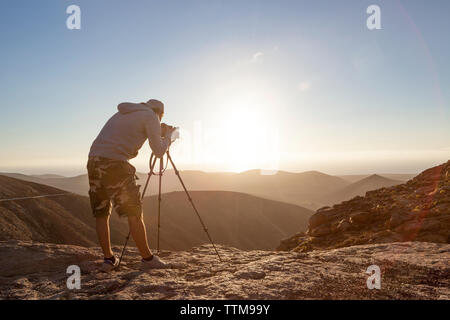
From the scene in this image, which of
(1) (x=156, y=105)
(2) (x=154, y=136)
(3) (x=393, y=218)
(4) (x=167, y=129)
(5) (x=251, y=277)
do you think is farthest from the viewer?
(3) (x=393, y=218)

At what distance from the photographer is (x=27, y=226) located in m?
21.9

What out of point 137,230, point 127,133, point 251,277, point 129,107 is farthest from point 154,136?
point 251,277

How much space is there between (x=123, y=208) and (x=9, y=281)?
1.81 m

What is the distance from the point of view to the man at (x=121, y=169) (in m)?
3.96

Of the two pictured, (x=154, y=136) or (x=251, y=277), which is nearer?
(x=251, y=277)

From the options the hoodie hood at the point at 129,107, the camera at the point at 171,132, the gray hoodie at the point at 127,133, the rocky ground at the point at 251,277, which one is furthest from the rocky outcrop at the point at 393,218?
the hoodie hood at the point at 129,107

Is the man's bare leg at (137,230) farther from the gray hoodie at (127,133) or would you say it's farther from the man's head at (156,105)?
the man's head at (156,105)

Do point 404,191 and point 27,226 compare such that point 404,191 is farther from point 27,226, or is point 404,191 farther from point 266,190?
point 266,190

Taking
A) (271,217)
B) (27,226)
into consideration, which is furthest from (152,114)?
(271,217)

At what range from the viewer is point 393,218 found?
7211mm

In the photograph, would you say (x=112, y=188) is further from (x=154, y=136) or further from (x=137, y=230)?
(x=154, y=136)

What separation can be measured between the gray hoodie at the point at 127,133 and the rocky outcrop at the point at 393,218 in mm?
5670

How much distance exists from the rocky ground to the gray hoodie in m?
1.79

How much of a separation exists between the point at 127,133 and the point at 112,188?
33.9 inches
